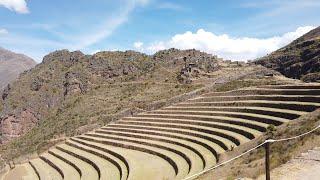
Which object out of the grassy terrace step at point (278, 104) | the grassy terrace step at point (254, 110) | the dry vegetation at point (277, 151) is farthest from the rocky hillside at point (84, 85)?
the dry vegetation at point (277, 151)

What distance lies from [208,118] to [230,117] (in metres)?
1.96

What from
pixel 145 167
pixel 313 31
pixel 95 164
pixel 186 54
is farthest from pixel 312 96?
pixel 313 31

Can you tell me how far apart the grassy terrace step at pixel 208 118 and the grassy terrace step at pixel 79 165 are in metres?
6.75

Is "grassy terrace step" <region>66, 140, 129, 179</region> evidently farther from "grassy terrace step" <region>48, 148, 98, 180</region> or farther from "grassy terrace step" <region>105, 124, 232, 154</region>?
"grassy terrace step" <region>105, 124, 232, 154</region>

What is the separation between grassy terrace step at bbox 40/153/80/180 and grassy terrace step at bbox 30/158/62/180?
248 mm

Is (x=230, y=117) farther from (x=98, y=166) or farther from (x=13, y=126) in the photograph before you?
(x=13, y=126)

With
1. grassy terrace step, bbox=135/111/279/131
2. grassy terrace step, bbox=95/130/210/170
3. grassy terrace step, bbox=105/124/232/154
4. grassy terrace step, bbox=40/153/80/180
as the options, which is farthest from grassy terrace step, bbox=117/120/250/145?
grassy terrace step, bbox=40/153/80/180

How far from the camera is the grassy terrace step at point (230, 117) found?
2225cm

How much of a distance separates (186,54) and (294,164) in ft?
195

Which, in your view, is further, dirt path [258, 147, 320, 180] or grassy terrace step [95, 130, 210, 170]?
grassy terrace step [95, 130, 210, 170]

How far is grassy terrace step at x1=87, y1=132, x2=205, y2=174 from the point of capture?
803 inches

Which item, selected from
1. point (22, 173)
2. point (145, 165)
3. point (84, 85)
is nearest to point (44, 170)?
point (22, 173)

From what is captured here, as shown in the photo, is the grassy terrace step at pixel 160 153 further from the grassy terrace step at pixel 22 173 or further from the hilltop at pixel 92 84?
the hilltop at pixel 92 84

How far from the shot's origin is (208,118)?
28062 millimetres
